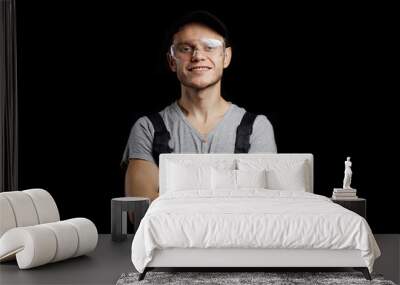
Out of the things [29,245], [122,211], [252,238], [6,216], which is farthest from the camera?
[122,211]

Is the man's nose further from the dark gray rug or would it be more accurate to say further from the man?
the dark gray rug

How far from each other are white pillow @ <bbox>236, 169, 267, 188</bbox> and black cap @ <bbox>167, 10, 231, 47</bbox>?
150 centimetres

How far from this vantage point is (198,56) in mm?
6941

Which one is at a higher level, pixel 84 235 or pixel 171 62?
pixel 171 62

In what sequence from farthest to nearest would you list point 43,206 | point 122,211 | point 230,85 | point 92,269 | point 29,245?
point 230,85 < point 122,211 < point 43,206 < point 92,269 < point 29,245

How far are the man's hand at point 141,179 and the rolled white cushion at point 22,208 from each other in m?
1.55

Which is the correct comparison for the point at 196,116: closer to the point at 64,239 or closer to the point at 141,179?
the point at 141,179

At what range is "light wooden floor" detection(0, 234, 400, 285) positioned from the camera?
478 centimetres

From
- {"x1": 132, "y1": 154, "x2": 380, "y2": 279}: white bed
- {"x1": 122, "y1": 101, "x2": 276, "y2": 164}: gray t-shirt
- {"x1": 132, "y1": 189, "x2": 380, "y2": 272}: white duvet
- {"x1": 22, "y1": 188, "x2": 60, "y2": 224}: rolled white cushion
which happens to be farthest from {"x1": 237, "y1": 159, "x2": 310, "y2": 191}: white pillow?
{"x1": 22, "y1": 188, "x2": 60, "y2": 224}: rolled white cushion

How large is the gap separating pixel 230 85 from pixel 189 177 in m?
1.21

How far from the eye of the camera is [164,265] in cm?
470

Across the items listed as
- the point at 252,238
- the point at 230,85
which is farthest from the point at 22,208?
the point at 230,85

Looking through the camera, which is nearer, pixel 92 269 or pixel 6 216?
pixel 92 269

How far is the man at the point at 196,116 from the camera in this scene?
22.8ft
